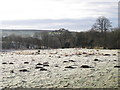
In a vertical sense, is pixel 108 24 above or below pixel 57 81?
above

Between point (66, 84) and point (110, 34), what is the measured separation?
133ft

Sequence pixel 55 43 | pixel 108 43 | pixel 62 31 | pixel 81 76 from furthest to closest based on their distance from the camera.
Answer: pixel 62 31, pixel 55 43, pixel 108 43, pixel 81 76

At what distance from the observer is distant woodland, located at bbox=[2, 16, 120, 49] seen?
48000 millimetres

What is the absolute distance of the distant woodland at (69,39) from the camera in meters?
48.0

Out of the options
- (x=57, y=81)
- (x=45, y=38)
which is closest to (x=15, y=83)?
(x=57, y=81)

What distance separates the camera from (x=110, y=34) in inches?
1873

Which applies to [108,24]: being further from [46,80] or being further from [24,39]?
[46,80]

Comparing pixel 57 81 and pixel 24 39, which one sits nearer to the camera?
pixel 57 81

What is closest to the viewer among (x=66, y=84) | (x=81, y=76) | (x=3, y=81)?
(x=66, y=84)

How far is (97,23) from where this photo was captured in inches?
1972

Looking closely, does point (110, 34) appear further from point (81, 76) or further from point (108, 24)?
point (81, 76)

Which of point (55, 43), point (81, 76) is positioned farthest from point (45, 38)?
point (81, 76)

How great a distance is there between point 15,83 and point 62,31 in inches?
1821

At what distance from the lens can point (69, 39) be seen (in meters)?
50.6
